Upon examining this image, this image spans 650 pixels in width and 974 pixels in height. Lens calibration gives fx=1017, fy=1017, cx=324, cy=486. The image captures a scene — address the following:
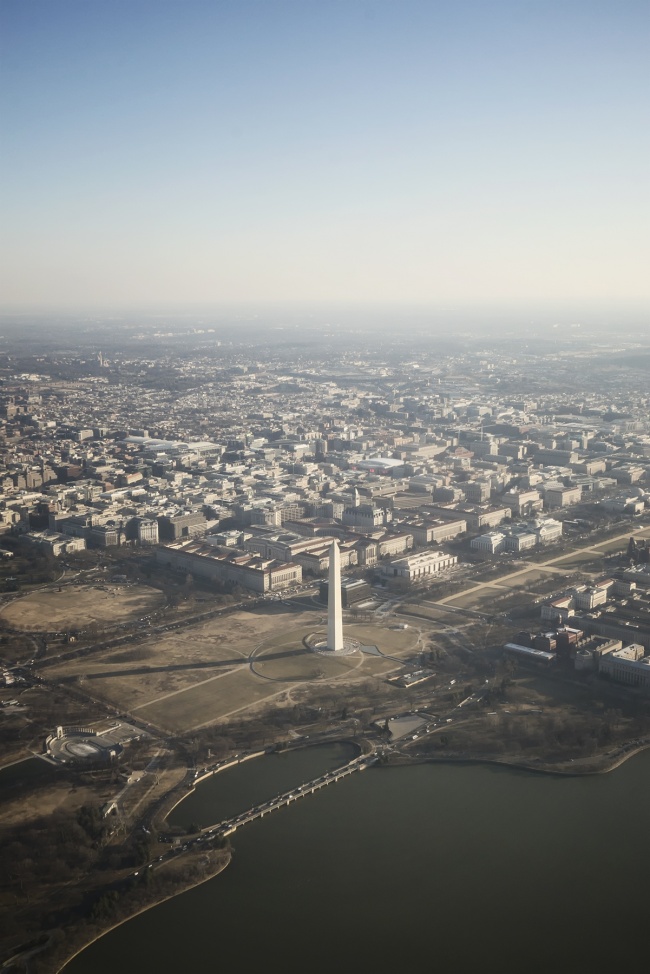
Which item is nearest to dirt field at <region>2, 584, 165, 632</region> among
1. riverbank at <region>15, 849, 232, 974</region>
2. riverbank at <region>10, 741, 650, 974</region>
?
riverbank at <region>10, 741, 650, 974</region>

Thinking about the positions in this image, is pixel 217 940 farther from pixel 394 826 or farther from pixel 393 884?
pixel 394 826

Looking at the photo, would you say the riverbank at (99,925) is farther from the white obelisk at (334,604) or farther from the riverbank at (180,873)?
the white obelisk at (334,604)

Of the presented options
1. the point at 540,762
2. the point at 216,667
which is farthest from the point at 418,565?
the point at 540,762

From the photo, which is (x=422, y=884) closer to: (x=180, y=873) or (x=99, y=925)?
(x=180, y=873)

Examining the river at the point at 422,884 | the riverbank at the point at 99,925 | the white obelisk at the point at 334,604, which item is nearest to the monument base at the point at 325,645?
the white obelisk at the point at 334,604

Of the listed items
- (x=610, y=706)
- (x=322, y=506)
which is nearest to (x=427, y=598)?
(x=610, y=706)

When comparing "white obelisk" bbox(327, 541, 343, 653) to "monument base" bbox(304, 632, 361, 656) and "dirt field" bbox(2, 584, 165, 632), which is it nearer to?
"monument base" bbox(304, 632, 361, 656)
